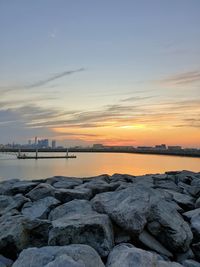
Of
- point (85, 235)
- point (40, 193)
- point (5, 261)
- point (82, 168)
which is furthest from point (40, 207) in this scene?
point (82, 168)

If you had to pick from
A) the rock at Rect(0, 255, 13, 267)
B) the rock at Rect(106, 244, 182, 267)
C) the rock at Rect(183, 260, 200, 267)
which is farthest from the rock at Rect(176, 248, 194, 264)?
the rock at Rect(0, 255, 13, 267)

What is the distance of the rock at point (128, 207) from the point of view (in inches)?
182

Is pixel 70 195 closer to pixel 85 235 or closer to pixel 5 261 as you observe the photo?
pixel 85 235

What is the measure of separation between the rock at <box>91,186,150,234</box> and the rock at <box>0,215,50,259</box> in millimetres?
832

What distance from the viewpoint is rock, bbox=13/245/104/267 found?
3.41 meters

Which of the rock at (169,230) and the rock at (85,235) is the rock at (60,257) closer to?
the rock at (85,235)

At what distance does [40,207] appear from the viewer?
19.7 feet

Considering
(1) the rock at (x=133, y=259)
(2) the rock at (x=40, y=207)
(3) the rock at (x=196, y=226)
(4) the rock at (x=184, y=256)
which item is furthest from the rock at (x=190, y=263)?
(2) the rock at (x=40, y=207)

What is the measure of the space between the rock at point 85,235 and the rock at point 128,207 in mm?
262

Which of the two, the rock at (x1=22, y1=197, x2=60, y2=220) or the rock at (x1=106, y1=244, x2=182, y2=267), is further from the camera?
the rock at (x1=22, y1=197, x2=60, y2=220)

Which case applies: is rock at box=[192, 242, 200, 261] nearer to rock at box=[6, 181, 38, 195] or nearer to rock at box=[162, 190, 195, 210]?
rock at box=[162, 190, 195, 210]

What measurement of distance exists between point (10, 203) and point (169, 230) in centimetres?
316

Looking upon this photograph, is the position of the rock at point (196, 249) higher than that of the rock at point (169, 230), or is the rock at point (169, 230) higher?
the rock at point (169, 230)

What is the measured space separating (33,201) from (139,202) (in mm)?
2502
